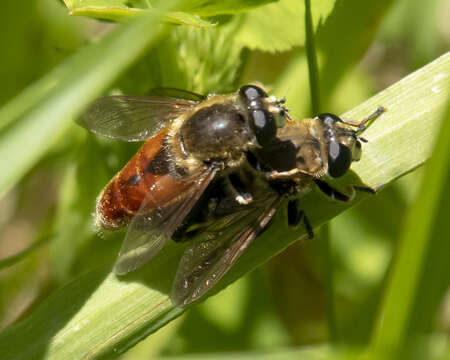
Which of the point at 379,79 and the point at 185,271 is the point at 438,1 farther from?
the point at 185,271

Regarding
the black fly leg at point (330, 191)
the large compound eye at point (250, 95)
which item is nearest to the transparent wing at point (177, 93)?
the large compound eye at point (250, 95)

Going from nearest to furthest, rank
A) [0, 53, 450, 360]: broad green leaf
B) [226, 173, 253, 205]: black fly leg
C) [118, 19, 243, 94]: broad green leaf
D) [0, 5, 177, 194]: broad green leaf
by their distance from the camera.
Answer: [0, 5, 177, 194]: broad green leaf < [0, 53, 450, 360]: broad green leaf < [226, 173, 253, 205]: black fly leg < [118, 19, 243, 94]: broad green leaf

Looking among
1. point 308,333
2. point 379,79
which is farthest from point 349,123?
point 379,79

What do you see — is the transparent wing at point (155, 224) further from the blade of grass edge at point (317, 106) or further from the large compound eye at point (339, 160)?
the blade of grass edge at point (317, 106)

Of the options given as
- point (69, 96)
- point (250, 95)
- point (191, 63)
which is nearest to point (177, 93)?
point (191, 63)

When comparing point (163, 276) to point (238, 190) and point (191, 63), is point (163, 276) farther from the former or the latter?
point (191, 63)

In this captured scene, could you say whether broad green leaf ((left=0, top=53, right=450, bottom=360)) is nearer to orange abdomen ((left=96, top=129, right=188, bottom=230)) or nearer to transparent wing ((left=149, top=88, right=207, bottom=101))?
orange abdomen ((left=96, top=129, right=188, bottom=230))

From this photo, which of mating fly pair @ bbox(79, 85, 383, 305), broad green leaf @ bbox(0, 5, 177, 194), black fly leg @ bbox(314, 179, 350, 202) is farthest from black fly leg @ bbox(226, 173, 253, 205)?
broad green leaf @ bbox(0, 5, 177, 194)
